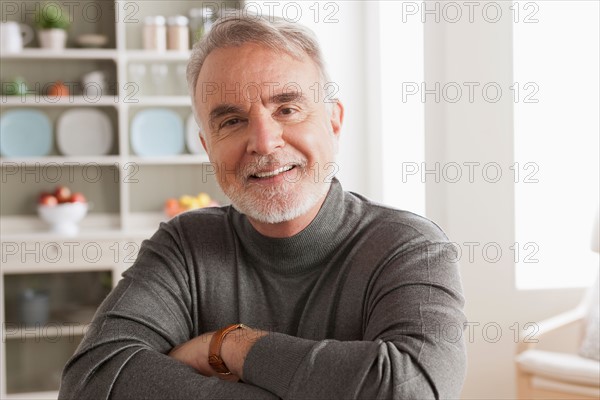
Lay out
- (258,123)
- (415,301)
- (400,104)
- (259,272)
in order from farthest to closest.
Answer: (400,104)
(259,272)
(258,123)
(415,301)

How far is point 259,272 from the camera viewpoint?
1.54 metres

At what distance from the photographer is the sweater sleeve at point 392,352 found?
1.20 m

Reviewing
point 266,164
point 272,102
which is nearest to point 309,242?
point 266,164

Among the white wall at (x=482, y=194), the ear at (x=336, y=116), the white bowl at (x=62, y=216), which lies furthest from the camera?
the white bowl at (x=62, y=216)

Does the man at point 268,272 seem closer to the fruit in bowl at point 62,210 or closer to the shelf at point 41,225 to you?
the fruit in bowl at point 62,210

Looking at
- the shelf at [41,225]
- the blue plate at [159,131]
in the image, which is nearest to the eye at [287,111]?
the shelf at [41,225]

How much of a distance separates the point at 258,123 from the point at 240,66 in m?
0.11

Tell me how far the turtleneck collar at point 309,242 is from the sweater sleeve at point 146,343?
6.2 inches

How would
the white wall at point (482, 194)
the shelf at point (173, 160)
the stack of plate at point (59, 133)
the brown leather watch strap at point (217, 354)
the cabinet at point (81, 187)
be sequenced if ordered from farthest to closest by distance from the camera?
the stack of plate at point (59, 133) → the shelf at point (173, 160) → the cabinet at point (81, 187) → the white wall at point (482, 194) → the brown leather watch strap at point (217, 354)

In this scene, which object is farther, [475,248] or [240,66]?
[475,248]

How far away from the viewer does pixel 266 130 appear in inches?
56.1

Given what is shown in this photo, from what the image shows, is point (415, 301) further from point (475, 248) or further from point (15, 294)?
point (15, 294)

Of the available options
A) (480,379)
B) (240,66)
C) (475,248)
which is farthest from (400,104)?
(240,66)

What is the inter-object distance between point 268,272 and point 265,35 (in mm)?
449
